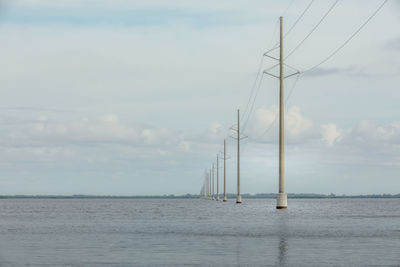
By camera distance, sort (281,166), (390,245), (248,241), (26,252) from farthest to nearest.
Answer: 1. (281,166)
2. (248,241)
3. (390,245)
4. (26,252)

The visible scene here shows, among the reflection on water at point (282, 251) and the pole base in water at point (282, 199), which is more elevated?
the pole base in water at point (282, 199)

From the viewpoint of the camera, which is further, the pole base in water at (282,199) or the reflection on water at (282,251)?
the pole base in water at (282,199)

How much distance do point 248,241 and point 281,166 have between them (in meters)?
34.7

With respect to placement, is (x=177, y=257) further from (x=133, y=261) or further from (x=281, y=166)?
(x=281, y=166)

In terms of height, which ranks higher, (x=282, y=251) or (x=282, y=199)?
(x=282, y=199)

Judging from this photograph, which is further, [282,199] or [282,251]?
[282,199]

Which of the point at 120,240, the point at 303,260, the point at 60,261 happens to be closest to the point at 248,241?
the point at 120,240

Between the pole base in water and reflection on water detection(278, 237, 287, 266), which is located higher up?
the pole base in water

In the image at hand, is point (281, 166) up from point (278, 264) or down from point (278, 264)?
up

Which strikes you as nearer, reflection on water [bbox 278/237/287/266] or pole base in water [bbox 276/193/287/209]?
reflection on water [bbox 278/237/287/266]

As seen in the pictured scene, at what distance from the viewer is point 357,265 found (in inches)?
734

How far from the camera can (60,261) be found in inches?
778

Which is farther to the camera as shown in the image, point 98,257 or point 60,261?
point 98,257

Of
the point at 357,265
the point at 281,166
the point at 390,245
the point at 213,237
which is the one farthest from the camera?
the point at 281,166
